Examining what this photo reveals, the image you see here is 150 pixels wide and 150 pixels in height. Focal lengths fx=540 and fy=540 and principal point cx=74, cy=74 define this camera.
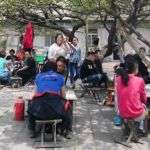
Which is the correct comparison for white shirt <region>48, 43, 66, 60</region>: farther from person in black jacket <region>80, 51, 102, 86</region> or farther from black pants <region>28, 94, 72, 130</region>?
black pants <region>28, 94, 72, 130</region>

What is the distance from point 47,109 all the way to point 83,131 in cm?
155

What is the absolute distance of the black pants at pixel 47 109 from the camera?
953 centimetres

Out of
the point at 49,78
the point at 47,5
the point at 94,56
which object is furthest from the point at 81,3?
the point at 49,78

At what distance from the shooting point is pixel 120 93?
986cm

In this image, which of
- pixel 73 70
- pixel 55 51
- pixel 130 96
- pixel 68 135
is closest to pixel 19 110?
pixel 68 135

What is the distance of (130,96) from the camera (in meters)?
9.72

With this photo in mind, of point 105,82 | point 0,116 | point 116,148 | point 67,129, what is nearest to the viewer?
point 116,148

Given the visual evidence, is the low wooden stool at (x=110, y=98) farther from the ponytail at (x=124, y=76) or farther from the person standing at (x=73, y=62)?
the ponytail at (x=124, y=76)

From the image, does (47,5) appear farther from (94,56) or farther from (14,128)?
(14,128)

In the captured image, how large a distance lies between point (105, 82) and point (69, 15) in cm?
387

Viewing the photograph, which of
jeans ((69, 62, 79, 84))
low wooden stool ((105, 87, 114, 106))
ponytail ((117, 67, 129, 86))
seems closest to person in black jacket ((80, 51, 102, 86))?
low wooden stool ((105, 87, 114, 106))

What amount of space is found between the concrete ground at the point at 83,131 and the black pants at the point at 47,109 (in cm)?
51

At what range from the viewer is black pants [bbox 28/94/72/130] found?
9.53 metres

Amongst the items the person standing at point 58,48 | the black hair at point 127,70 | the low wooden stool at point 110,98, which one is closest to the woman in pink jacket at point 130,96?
the black hair at point 127,70
